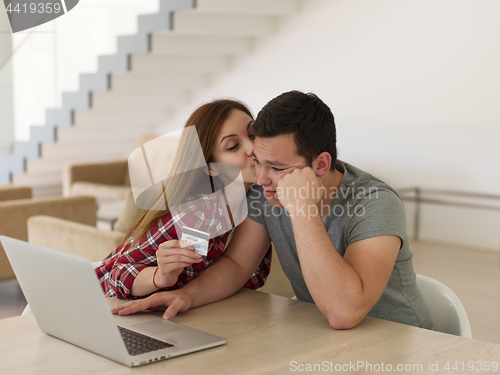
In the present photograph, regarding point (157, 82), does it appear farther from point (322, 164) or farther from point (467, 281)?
point (322, 164)

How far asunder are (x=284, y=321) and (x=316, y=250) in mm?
169

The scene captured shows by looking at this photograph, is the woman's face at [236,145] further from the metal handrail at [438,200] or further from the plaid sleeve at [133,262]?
the metal handrail at [438,200]

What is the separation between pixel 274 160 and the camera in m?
1.36

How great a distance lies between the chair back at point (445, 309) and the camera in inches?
54.1

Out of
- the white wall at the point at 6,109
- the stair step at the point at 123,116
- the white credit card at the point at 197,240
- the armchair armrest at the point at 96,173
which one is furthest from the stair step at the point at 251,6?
the white credit card at the point at 197,240

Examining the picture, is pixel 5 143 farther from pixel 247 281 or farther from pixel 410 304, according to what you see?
pixel 410 304

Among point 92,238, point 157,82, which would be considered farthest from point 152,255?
point 157,82

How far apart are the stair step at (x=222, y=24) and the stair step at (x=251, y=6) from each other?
219 mm

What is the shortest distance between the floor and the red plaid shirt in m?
1.70

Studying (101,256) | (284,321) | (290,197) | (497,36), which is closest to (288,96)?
(290,197)

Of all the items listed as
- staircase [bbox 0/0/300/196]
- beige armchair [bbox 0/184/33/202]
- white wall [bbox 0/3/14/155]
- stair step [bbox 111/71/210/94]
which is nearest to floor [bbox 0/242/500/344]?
beige armchair [bbox 0/184/33/202]

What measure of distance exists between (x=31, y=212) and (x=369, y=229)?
277 cm

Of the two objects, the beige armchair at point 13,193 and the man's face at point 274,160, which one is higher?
the man's face at point 274,160

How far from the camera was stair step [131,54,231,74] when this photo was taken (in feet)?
17.3
